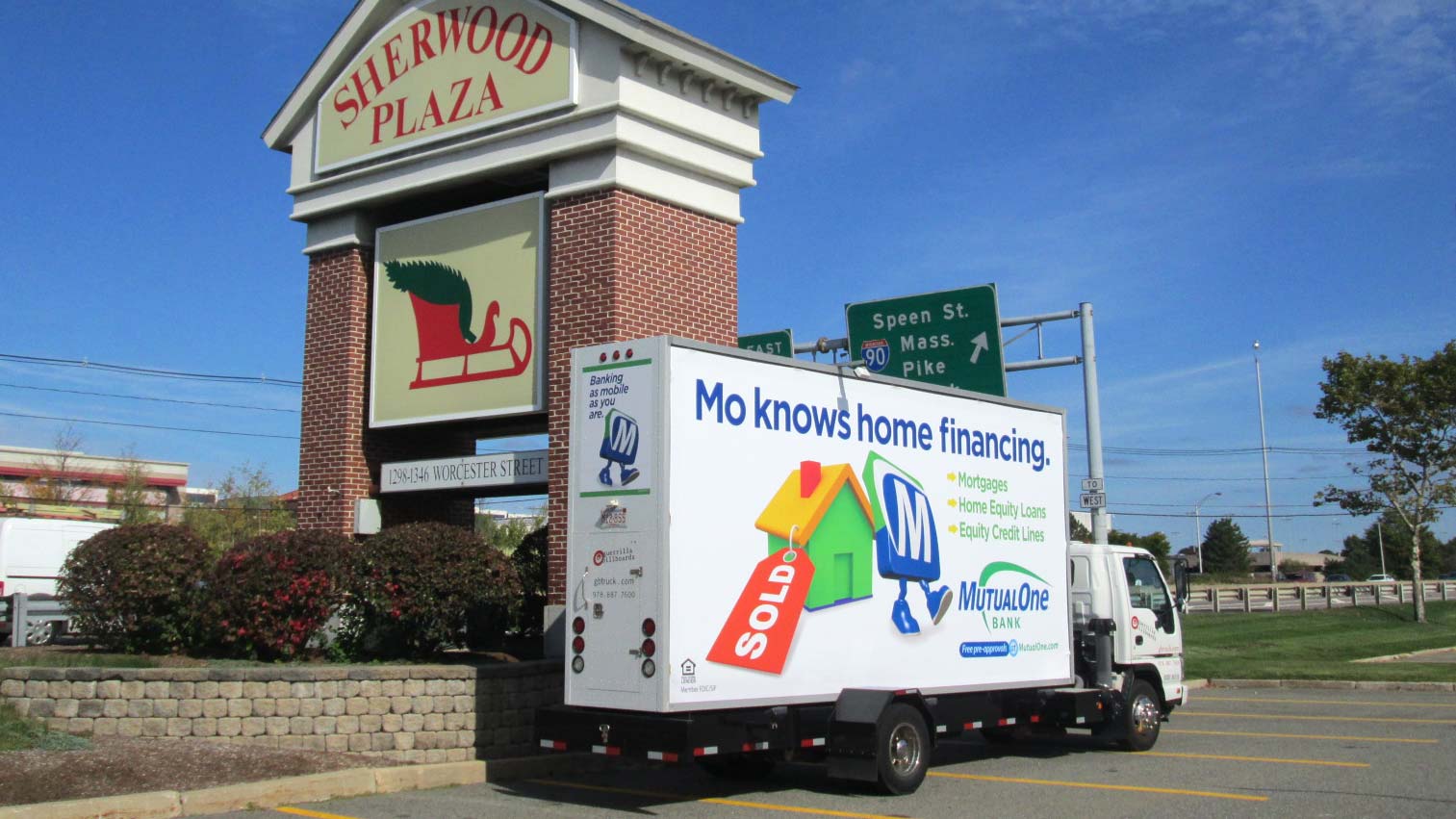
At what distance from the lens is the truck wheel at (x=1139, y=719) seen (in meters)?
13.6

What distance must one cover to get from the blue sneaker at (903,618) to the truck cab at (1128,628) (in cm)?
308

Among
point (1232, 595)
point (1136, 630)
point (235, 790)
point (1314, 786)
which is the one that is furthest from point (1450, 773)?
point (1232, 595)

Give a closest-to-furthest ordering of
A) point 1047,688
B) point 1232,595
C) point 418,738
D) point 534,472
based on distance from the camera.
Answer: point 418,738
point 1047,688
point 534,472
point 1232,595

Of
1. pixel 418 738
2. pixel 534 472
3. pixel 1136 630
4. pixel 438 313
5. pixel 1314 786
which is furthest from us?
pixel 438 313

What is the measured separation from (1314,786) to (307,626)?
969cm

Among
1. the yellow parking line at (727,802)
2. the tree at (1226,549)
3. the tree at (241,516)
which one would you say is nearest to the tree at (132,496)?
the tree at (241,516)

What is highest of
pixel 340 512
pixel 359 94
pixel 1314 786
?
pixel 359 94

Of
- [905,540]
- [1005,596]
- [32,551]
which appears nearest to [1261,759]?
[1005,596]

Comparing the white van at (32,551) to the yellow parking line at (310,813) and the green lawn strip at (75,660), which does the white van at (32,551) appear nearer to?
the green lawn strip at (75,660)

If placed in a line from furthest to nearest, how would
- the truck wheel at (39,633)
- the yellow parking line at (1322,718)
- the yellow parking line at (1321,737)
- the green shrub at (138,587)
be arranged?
the truck wheel at (39,633) < the yellow parking line at (1322,718) < the green shrub at (138,587) < the yellow parking line at (1321,737)

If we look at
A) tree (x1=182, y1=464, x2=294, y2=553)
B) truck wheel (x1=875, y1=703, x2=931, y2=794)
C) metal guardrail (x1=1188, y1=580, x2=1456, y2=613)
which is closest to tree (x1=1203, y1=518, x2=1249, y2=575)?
metal guardrail (x1=1188, y1=580, x2=1456, y2=613)

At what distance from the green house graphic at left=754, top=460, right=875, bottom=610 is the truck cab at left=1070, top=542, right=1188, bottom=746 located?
385 cm

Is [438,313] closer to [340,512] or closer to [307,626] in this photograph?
[340,512]

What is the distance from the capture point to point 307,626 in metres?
13.3
